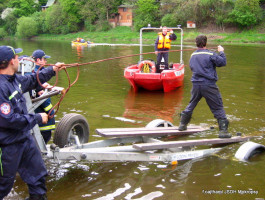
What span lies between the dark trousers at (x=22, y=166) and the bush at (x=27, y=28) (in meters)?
67.2

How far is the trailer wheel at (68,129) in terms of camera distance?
512cm

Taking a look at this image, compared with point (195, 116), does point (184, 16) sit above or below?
above

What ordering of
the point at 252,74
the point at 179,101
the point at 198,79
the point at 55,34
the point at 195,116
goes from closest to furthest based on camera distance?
1. the point at 198,79
2. the point at 195,116
3. the point at 179,101
4. the point at 252,74
5. the point at 55,34

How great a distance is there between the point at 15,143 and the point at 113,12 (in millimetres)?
64424

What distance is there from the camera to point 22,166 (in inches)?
148

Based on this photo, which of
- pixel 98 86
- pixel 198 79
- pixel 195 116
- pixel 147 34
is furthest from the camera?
pixel 147 34

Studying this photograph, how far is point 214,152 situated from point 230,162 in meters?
0.48

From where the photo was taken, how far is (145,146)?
4.90m

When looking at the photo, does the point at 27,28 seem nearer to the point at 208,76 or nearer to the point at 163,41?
the point at 163,41

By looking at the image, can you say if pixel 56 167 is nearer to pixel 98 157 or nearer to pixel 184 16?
pixel 98 157

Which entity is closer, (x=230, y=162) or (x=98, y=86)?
(x=230, y=162)

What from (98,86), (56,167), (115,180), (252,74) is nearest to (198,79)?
(115,180)

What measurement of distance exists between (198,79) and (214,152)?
53.6 inches

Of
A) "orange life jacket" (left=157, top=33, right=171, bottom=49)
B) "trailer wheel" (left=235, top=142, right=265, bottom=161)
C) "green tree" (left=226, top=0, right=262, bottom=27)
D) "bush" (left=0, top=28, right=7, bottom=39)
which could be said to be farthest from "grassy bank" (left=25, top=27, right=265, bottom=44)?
"trailer wheel" (left=235, top=142, right=265, bottom=161)
